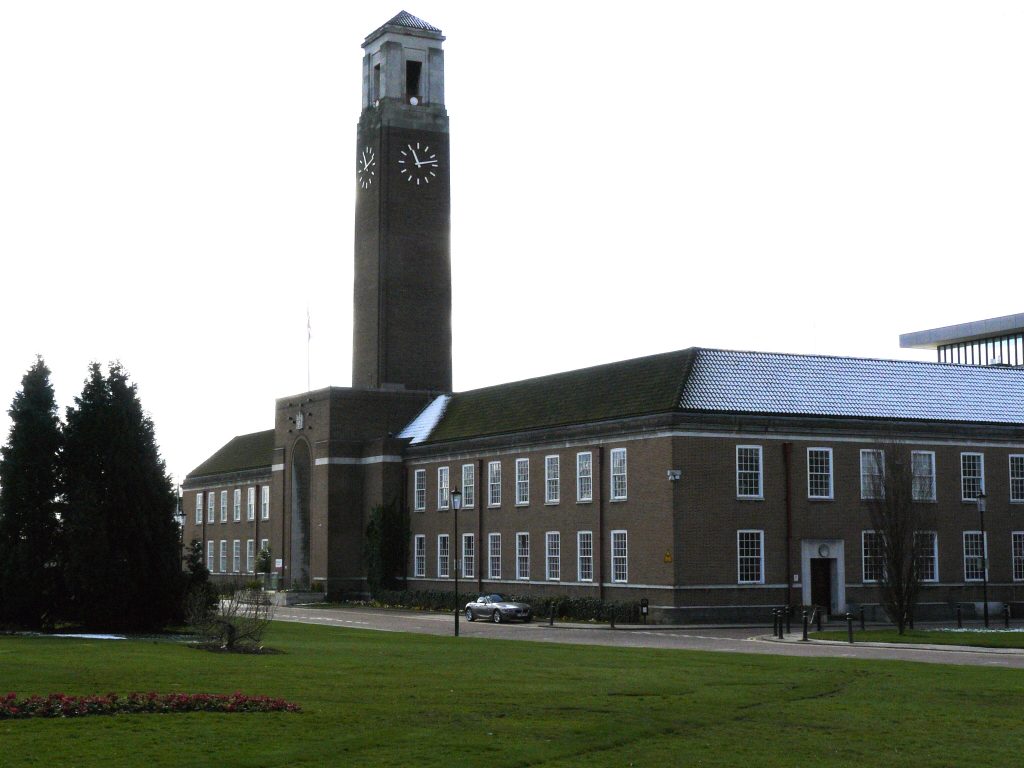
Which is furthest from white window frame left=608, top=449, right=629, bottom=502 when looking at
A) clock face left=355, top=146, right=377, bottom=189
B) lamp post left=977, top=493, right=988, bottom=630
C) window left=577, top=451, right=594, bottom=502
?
clock face left=355, top=146, right=377, bottom=189

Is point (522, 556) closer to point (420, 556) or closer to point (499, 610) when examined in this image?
point (499, 610)

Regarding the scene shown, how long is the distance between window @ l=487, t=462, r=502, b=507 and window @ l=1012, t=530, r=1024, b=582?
22.9 meters

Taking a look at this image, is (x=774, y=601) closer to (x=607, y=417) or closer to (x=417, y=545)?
(x=607, y=417)

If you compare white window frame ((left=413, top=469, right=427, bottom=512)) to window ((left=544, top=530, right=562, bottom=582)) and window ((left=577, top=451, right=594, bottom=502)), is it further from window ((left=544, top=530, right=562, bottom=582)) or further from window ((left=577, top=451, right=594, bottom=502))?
window ((left=577, top=451, right=594, bottom=502))

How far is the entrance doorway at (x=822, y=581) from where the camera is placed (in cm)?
5544

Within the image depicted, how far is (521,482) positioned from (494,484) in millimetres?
2542

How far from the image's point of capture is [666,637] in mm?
45219

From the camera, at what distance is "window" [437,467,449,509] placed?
71000 mm

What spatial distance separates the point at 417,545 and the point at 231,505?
33.4 m

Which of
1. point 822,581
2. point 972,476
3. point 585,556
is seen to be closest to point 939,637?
point 822,581

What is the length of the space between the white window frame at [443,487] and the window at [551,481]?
9.21 metres

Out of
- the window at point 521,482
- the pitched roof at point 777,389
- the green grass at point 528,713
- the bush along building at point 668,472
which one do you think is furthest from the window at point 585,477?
the green grass at point 528,713

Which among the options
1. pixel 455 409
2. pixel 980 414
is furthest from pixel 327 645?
pixel 455 409

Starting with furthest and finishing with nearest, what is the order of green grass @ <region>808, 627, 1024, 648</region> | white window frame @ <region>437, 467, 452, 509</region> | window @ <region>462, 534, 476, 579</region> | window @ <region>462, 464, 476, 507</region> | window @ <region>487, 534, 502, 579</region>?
white window frame @ <region>437, 467, 452, 509</region>, window @ <region>462, 464, 476, 507</region>, window @ <region>462, 534, 476, 579</region>, window @ <region>487, 534, 502, 579</region>, green grass @ <region>808, 627, 1024, 648</region>
